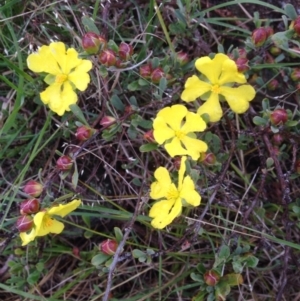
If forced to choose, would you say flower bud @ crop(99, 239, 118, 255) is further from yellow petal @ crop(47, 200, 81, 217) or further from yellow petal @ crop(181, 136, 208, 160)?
yellow petal @ crop(181, 136, 208, 160)

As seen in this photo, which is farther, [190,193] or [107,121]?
[107,121]

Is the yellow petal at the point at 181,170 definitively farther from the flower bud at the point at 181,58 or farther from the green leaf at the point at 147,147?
the flower bud at the point at 181,58

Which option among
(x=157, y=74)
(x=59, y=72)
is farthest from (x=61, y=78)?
(x=157, y=74)

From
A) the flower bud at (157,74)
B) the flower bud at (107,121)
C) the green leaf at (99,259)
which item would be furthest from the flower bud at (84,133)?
the green leaf at (99,259)

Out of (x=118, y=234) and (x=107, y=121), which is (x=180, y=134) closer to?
(x=107, y=121)

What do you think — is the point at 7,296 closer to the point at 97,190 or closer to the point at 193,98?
the point at 97,190
